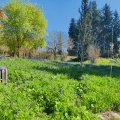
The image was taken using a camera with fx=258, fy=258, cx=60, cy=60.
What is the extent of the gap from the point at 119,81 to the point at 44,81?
8.98ft

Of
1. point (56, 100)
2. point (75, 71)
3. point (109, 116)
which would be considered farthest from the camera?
point (75, 71)

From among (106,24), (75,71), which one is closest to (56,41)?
(106,24)

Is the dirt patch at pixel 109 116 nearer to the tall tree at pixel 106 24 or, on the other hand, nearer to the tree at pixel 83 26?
the tree at pixel 83 26

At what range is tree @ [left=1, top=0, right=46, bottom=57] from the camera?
1268 inches

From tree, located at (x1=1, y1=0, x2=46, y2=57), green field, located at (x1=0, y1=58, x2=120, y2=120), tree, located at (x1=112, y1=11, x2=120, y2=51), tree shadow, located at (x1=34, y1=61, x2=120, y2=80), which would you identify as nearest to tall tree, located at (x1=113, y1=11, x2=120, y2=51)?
tree, located at (x1=112, y1=11, x2=120, y2=51)

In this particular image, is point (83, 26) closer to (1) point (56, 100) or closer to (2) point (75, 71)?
(2) point (75, 71)

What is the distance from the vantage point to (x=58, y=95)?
5.73 metres

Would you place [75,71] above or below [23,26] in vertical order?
below

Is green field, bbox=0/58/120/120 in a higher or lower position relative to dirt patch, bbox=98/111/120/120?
higher

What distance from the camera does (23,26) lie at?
32.0 meters

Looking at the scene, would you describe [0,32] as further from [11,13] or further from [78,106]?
[78,106]

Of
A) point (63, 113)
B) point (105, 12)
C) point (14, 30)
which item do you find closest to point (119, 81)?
point (63, 113)

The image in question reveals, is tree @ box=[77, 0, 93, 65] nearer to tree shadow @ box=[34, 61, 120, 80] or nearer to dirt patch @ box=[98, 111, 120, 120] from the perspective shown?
tree shadow @ box=[34, 61, 120, 80]

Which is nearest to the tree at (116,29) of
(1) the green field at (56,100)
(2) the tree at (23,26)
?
(2) the tree at (23,26)
